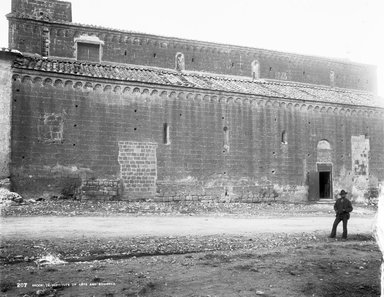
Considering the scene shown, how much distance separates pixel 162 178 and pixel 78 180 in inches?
161

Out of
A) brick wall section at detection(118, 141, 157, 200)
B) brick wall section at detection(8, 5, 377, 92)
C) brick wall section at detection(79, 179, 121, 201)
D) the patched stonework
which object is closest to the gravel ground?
brick wall section at detection(79, 179, 121, 201)

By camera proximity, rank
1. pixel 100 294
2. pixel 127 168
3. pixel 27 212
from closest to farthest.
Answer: pixel 100 294 → pixel 27 212 → pixel 127 168

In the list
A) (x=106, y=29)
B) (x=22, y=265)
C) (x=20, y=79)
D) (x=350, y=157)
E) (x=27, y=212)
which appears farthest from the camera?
(x=350, y=157)

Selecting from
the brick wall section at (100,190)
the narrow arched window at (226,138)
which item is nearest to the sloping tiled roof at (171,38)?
the narrow arched window at (226,138)

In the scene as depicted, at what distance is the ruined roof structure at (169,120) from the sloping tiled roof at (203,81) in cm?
10

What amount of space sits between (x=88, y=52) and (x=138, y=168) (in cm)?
782

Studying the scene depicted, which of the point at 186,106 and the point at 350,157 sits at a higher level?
the point at 186,106

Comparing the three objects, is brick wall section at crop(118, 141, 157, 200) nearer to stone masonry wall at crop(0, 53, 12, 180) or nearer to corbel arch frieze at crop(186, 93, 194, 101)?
corbel arch frieze at crop(186, 93, 194, 101)

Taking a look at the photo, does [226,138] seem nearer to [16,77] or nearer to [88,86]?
[88,86]

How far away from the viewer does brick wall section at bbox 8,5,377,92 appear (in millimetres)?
20439

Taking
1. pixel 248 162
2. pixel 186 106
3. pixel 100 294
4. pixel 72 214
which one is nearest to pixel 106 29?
pixel 186 106

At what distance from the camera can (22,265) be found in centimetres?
687

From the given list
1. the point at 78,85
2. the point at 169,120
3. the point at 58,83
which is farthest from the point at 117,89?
the point at 169,120

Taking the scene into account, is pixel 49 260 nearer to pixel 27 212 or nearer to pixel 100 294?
pixel 100 294
